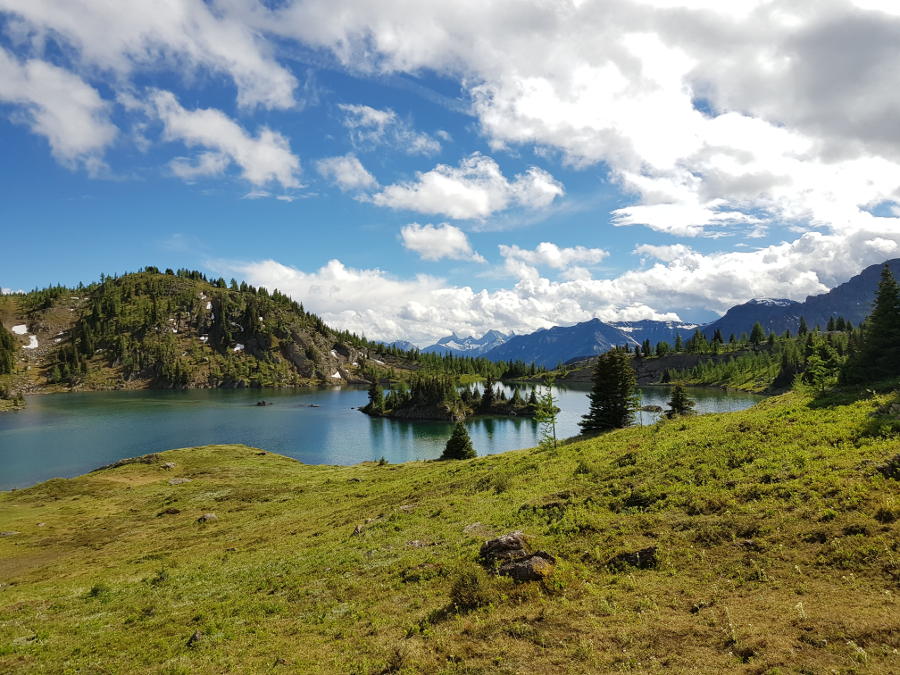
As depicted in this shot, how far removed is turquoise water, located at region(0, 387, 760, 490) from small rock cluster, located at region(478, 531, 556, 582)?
3642 inches

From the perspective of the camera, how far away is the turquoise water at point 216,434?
10662cm

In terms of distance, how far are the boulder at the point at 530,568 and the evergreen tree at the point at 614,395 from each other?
4767 cm

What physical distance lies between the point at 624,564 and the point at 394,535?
17.0m

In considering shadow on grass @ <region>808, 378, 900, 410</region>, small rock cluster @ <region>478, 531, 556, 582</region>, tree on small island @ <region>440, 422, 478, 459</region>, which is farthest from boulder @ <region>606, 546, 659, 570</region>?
tree on small island @ <region>440, 422, 478, 459</region>

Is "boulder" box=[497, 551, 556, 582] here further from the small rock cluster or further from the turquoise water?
the turquoise water

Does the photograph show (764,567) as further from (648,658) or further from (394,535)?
(394,535)

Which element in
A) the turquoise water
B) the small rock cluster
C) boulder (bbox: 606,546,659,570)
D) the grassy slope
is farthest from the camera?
the turquoise water

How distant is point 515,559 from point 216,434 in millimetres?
146099

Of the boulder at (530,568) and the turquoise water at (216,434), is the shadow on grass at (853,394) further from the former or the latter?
the turquoise water at (216,434)

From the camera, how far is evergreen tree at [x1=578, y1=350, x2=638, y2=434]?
6581cm

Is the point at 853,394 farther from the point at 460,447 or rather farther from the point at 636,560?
the point at 460,447

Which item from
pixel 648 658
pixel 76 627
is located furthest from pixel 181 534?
pixel 648 658

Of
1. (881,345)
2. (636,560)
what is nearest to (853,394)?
(881,345)

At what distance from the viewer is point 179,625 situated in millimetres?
22109
